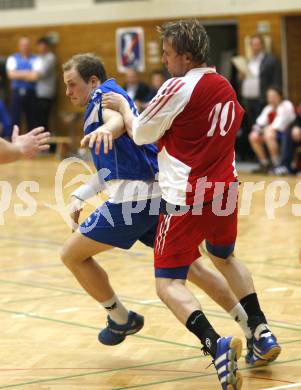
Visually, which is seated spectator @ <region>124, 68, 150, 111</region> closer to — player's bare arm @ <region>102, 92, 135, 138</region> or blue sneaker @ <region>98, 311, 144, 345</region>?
blue sneaker @ <region>98, 311, 144, 345</region>

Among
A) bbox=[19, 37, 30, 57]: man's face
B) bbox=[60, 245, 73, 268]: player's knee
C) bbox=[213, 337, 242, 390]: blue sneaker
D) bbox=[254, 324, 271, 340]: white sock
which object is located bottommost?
bbox=[19, 37, 30, 57]: man's face

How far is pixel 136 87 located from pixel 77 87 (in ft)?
46.0

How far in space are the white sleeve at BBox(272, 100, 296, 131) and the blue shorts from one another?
11.4 m

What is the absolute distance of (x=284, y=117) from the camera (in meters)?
17.6

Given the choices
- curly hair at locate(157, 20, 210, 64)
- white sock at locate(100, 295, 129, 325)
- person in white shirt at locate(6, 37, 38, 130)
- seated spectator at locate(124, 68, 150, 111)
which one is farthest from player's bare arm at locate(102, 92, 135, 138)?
person in white shirt at locate(6, 37, 38, 130)

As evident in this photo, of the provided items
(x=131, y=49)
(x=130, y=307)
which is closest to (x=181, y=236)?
(x=130, y=307)

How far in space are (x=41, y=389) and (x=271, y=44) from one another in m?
14.6

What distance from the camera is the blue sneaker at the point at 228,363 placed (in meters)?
5.50

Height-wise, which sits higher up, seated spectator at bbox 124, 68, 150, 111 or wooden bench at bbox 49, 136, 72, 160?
seated spectator at bbox 124, 68, 150, 111

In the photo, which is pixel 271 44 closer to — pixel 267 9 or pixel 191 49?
pixel 267 9

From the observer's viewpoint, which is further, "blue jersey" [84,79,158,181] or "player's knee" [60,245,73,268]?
"player's knee" [60,245,73,268]

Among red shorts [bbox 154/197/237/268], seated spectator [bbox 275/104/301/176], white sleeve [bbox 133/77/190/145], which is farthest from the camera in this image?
seated spectator [bbox 275/104/301/176]

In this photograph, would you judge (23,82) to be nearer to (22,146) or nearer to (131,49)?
(131,49)

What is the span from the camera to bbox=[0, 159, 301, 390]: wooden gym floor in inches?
246
